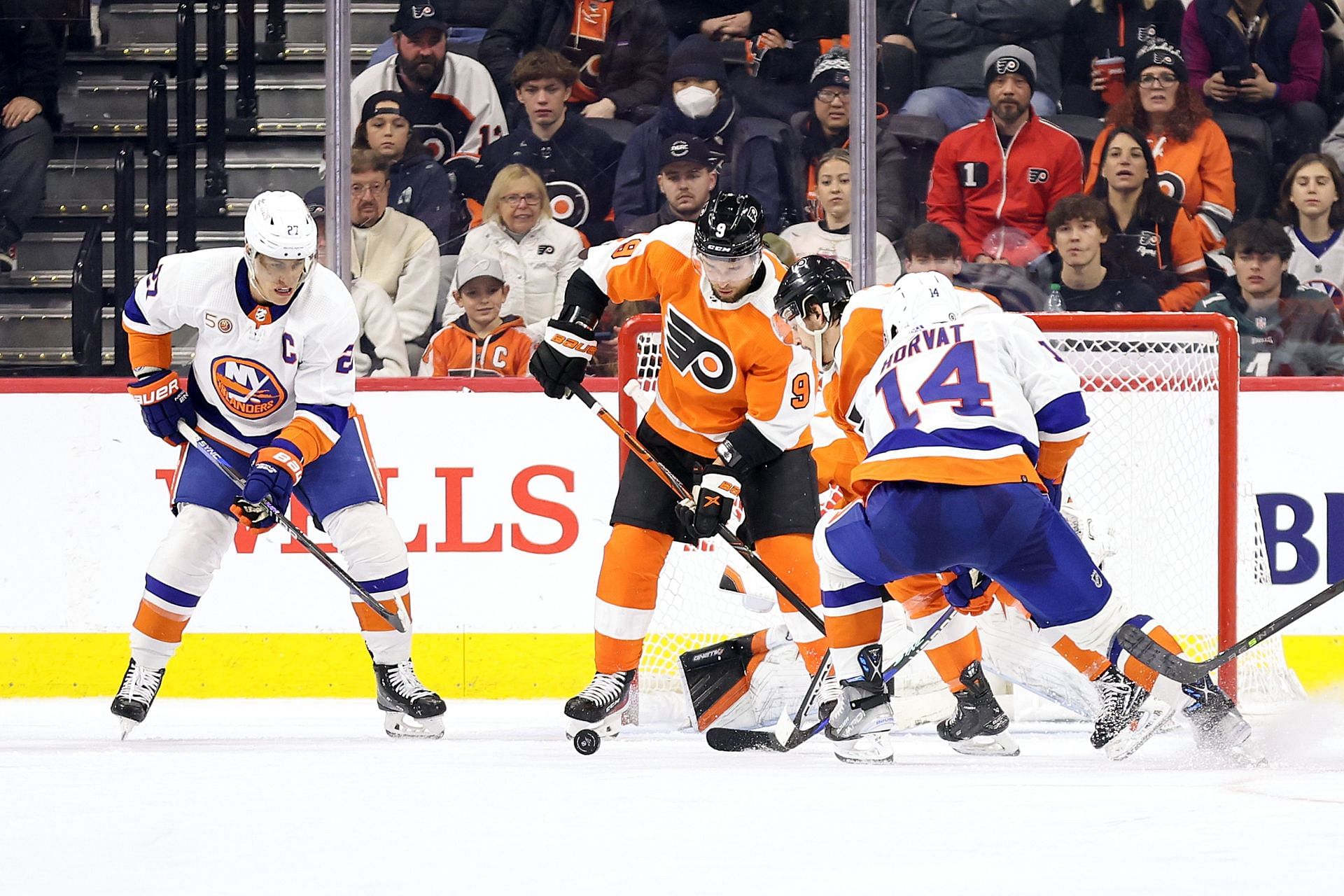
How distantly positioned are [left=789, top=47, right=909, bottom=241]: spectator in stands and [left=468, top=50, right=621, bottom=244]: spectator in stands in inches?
22.4

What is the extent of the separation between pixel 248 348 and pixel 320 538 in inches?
38.2

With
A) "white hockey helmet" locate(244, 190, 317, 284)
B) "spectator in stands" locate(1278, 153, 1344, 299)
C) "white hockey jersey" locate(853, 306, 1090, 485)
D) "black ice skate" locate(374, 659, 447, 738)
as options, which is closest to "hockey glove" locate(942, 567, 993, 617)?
"white hockey jersey" locate(853, 306, 1090, 485)

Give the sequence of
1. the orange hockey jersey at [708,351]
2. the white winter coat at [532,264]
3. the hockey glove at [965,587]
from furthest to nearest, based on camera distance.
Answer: the white winter coat at [532,264]
the orange hockey jersey at [708,351]
the hockey glove at [965,587]

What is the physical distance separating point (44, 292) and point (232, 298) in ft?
5.11

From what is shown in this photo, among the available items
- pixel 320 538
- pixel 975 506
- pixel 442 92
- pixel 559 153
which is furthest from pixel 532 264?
pixel 975 506

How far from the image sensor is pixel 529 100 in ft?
15.8

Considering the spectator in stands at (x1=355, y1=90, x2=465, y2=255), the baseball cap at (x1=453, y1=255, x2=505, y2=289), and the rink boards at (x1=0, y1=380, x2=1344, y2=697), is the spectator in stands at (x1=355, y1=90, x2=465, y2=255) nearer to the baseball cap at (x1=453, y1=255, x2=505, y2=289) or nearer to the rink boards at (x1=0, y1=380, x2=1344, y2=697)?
the baseball cap at (x1=453, y1=255, x2=505, y2=289)

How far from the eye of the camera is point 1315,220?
4707 mm

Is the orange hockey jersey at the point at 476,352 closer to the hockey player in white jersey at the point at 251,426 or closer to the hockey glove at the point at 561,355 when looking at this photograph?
the hockey player in white jersey at the point at 251,426

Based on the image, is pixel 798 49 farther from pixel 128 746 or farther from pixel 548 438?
pixel 128 746

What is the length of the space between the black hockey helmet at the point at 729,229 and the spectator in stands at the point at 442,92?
1.80 m

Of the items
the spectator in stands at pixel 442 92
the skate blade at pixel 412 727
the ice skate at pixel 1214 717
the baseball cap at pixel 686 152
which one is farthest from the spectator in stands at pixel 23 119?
the ice skate at pixel 1214 717

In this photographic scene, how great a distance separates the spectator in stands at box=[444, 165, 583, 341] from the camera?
15.2 feet

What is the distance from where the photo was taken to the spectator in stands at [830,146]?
15.2 feet
